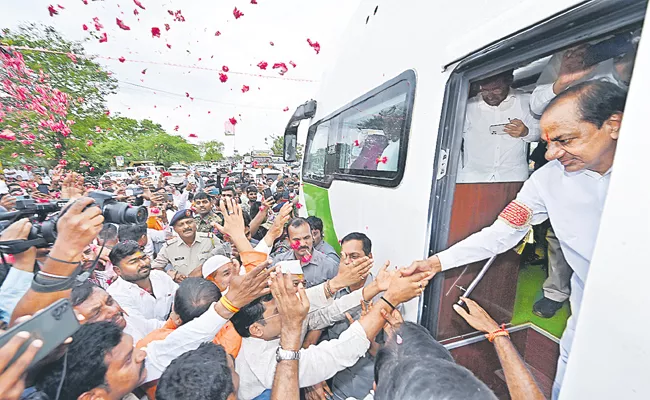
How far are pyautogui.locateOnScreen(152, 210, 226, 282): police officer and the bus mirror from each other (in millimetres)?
2377

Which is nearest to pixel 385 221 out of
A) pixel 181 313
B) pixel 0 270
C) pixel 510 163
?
pixel 510 163

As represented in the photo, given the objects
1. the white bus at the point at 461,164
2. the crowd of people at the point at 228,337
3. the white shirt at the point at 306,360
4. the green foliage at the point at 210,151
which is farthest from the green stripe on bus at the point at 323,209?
the green foliage at the point at 210,151

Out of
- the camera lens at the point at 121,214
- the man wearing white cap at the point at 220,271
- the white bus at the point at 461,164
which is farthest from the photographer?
the man wearing white cap at the point at 220,271

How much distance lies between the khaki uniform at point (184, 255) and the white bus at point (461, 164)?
5.10 ft

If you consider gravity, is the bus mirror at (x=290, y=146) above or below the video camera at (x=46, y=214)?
A: above

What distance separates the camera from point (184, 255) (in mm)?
3857

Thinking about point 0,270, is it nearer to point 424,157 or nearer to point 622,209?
point 424,157

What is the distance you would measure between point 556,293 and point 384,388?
190 centimetres

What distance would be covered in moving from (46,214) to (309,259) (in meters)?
1.98

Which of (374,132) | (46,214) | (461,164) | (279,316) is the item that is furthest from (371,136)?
(46,214)

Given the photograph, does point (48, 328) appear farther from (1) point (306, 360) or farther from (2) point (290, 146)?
(2) point (290, 146)

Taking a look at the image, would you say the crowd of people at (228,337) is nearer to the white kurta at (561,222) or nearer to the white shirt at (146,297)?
the white shirt at (146,297)

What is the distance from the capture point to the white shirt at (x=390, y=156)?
227 cm

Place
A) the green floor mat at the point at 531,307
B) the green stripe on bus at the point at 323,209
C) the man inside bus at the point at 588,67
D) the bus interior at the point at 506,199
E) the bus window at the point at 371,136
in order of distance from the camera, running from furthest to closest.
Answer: the green stripe on bus at the point at 323,209 < the green floor mat at the point at 531,307 < the bus window at the point at 371,136 < the man inside bus at the point at 588,67 < the bus interior at the point at 506,199
